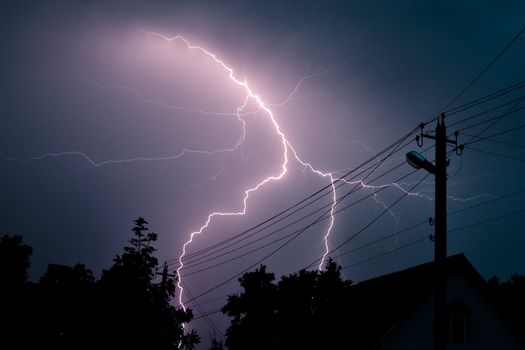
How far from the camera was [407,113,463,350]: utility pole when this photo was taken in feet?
30.9

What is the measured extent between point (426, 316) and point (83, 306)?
437 inches

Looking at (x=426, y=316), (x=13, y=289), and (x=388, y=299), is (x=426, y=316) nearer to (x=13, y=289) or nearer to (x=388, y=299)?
(x=388, y=299)

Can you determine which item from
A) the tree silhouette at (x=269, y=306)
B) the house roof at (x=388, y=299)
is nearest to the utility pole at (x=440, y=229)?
the house roof at (x=388, y=299)

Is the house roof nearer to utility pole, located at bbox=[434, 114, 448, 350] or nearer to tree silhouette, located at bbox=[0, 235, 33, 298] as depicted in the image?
utility pole, located at bbox=[434, 114, 448, 350]

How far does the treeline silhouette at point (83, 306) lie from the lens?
398 inches

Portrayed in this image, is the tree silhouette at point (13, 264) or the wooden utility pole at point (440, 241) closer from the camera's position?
the wooden utility pole at point (440, 241)

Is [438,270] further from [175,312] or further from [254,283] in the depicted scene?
[254,283]

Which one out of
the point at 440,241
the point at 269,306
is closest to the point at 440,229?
the point at 440,241

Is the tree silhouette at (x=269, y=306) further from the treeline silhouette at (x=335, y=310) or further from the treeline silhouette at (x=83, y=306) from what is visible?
the treeline silhouette at (x=83, y=306)

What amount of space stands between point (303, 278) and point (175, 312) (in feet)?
82.8

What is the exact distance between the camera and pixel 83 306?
1067cm

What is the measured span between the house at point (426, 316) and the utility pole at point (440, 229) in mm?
4511

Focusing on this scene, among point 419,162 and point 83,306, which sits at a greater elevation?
point 419,162

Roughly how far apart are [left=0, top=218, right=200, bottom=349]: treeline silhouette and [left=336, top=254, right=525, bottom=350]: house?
22.7 feet
